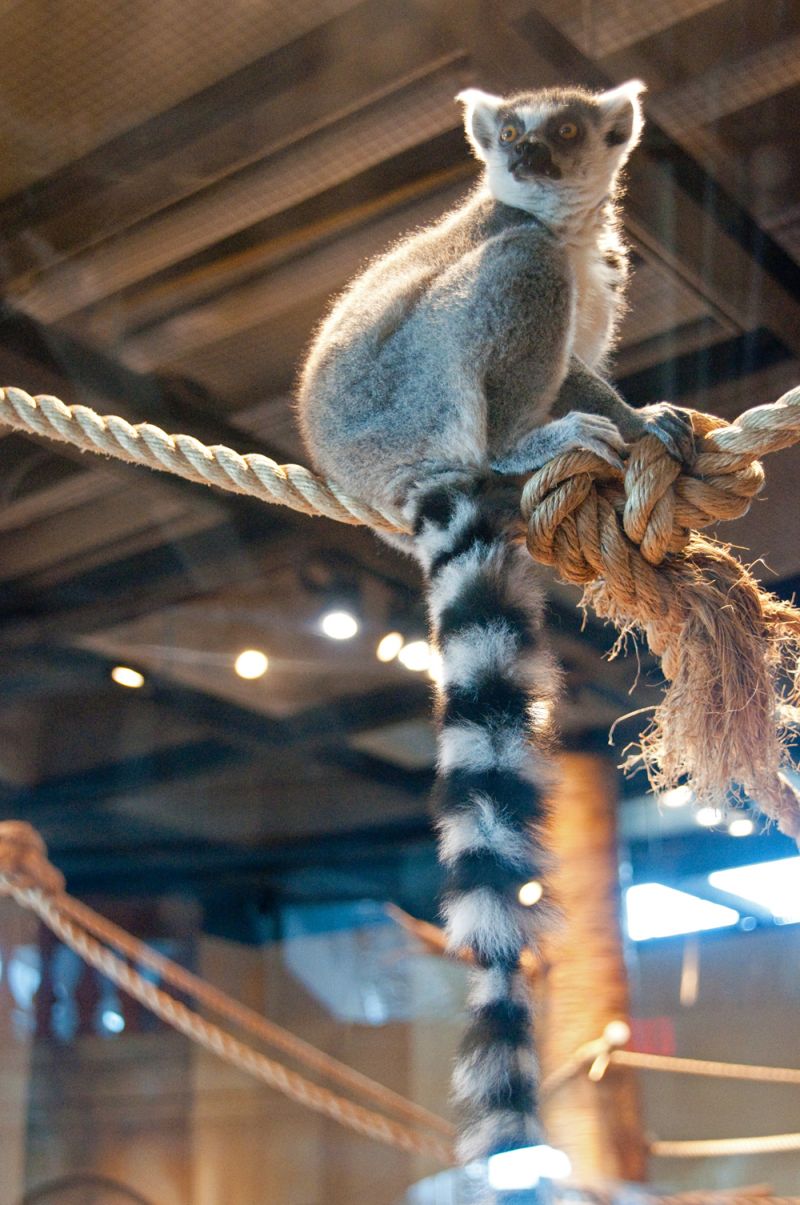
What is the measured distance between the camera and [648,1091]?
4.41 metres

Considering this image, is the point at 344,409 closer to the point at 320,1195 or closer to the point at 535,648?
the point at 535,648

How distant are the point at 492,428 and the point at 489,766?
23.5 inches

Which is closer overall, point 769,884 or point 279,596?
point 769,884

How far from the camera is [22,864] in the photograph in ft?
8.50

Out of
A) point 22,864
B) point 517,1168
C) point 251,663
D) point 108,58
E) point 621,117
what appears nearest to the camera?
point 517,1168

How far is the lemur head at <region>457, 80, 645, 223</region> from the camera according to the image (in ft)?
6.59

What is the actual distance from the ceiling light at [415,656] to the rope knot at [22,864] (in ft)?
6.69

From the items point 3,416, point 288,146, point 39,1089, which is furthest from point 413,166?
point 39,1089

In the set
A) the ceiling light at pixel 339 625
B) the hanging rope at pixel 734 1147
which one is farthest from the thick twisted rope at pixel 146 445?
the ceiling light at pixel 339 625

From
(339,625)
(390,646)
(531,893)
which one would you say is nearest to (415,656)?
(390,646)

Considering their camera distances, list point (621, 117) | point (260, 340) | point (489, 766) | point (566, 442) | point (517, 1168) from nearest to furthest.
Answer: point (517, 1168), point (489, 766), point (566, 442), point (621, 117), point (260, 340)

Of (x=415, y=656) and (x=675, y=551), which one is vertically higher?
(x=415, y=656)

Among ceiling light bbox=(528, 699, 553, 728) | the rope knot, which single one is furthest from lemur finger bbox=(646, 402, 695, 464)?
the rope knot

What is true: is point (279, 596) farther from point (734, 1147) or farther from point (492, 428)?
point (492, 428)
